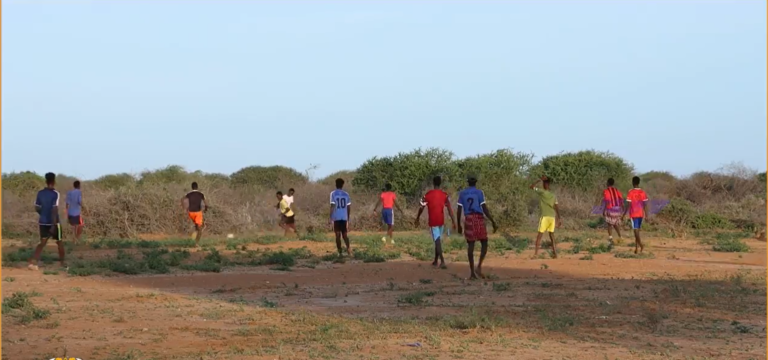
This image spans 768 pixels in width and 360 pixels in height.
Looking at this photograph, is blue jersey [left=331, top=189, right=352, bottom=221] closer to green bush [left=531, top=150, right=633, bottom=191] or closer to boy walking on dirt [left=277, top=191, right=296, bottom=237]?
boy walking on dirt [left=277, top=191, right=296, bottom=237]

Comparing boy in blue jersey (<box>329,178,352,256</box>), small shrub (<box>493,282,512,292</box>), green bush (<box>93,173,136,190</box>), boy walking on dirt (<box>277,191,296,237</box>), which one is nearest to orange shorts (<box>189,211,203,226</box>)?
boy walking on dirt (<box>277,191,296,237</box>)

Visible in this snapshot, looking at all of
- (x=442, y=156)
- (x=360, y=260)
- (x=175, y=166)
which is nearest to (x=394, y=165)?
(x=442, y=156)

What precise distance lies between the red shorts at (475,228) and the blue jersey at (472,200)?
0.30 ft

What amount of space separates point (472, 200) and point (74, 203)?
40.6 ft

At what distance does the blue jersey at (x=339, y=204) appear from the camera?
21453 millimetres

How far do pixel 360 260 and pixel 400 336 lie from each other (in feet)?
35.3

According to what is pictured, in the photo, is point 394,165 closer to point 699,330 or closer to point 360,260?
point 360,260

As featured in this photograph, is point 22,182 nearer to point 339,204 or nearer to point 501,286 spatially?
point 339,204

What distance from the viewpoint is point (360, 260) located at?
21.6 metres

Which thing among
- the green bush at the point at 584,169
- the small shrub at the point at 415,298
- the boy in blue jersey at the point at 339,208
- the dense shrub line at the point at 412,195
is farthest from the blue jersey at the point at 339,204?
the green bush at the point at 584,169

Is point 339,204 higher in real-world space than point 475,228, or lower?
higher

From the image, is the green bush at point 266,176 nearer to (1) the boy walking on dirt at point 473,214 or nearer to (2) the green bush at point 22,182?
(2) the green bush at point 22,182

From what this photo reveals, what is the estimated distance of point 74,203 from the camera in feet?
82.9

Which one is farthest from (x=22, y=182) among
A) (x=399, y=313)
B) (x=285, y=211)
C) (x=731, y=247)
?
(x=399, y=313)
